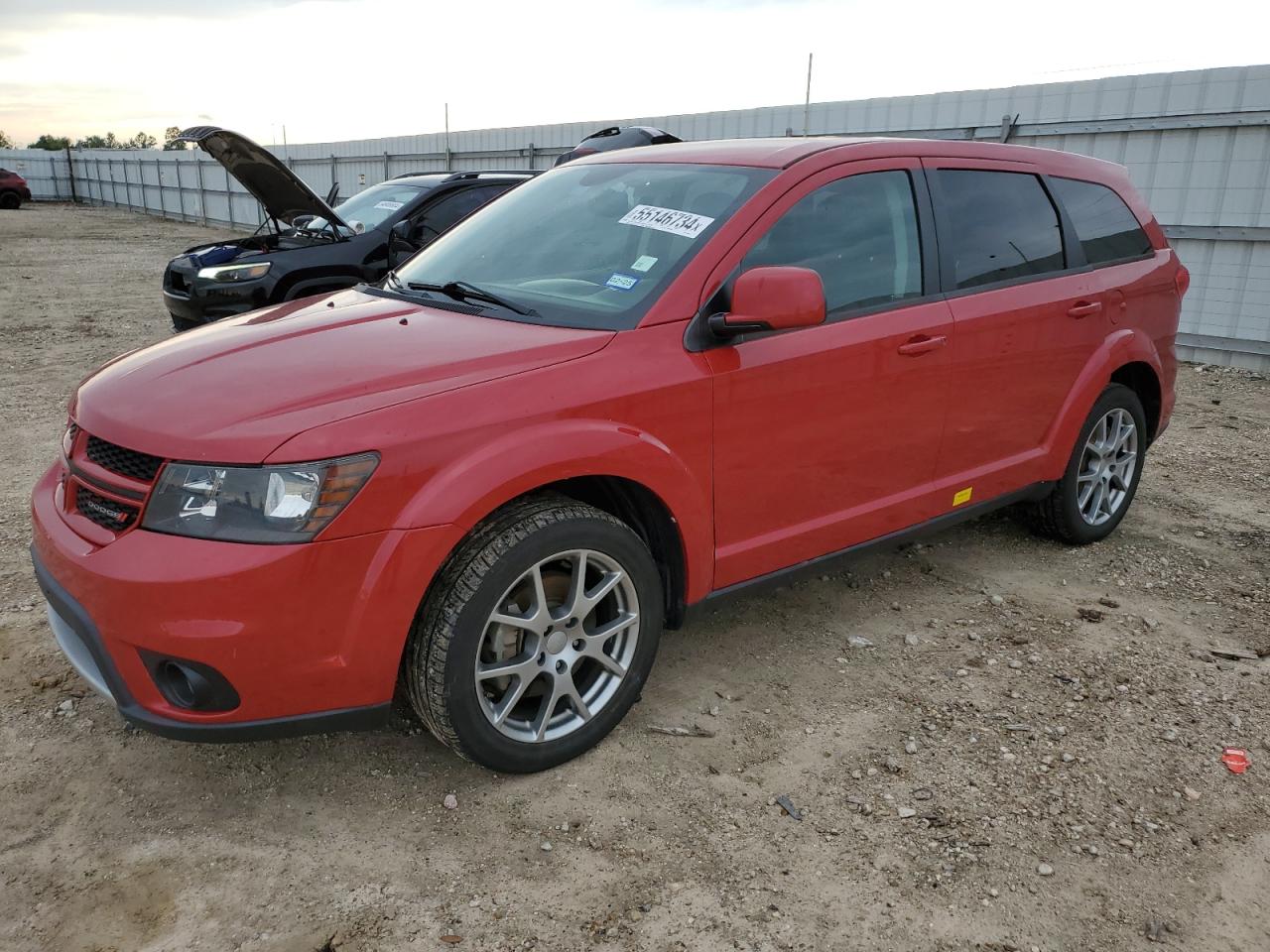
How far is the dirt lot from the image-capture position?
2361 millimetres

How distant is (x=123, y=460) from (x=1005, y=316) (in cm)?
311

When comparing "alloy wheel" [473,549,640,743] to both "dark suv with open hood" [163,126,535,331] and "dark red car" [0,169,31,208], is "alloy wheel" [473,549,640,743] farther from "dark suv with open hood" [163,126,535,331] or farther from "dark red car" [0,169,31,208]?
"dark red car" [0,169,31,208]

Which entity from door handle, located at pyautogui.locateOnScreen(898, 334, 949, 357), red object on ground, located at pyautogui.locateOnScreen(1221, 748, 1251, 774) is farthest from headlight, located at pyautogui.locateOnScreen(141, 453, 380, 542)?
red object on ground, located at pyautogui.locateOnScreen(1221, 748, 1251, 774)

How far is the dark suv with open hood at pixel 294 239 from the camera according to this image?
7.58 m

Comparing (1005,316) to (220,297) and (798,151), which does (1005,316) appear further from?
(220,297)

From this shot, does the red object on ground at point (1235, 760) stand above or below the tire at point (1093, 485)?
below

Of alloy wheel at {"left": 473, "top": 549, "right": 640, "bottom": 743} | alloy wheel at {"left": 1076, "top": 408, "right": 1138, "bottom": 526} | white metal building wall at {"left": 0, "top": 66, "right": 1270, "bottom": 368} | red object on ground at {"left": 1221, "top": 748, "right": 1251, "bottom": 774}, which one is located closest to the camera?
alloy wheel at {"left": 473, "top": 549, "right": 640, "bottom": 743}

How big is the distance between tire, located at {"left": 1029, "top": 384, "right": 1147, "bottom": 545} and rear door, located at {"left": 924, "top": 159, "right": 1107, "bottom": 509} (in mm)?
333

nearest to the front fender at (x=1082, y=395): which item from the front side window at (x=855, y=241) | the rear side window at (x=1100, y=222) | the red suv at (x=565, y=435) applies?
the red suv at (x=565, y=435)

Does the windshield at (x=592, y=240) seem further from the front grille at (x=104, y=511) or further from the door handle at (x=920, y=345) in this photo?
the front grille at (x=104, y=511)

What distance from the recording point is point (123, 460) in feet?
8.34

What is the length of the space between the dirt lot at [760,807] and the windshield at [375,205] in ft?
16.2

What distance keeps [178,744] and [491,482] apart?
4.63 feet

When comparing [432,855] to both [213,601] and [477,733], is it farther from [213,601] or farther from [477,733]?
[213,601]
